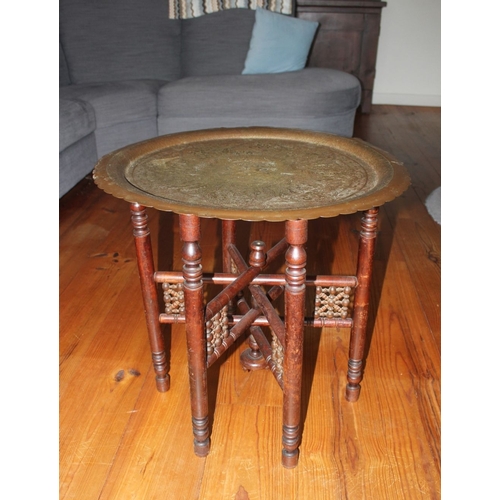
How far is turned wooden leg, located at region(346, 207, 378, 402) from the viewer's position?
3.67ft

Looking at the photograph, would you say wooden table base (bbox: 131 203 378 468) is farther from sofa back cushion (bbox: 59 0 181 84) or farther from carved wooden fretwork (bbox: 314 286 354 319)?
sofa back cushion (bbox: 59 0 181 84)

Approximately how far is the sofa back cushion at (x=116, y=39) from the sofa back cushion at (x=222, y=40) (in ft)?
0.53

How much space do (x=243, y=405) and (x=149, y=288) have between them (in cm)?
35

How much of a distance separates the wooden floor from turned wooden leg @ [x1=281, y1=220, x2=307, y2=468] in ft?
0.25

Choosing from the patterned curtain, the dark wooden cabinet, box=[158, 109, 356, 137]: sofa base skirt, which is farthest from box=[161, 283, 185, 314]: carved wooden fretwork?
the dark wooden cabinet

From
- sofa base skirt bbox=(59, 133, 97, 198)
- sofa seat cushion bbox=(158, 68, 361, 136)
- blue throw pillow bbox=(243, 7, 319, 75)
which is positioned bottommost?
sofa base skirt bbox=(59, 133, 97, 198)

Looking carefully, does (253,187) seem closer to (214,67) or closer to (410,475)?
(410,475)

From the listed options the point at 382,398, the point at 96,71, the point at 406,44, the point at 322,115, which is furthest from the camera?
the point at 406,44

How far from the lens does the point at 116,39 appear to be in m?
3.02

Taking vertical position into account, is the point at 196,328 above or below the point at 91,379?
above

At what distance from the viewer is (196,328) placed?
104 centimetres

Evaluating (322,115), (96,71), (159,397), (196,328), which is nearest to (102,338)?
(159,397)

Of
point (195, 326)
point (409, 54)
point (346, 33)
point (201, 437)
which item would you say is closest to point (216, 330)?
point (195, 326)

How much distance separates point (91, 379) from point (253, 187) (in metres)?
0.69
